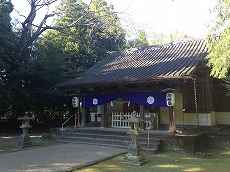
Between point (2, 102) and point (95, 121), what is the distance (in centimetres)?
651

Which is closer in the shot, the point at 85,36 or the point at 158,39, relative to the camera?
the point at 85,36

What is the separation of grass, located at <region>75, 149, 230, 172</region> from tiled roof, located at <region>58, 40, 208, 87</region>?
3.33 meters

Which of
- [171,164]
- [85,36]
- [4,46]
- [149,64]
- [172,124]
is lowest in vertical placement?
[171,164]

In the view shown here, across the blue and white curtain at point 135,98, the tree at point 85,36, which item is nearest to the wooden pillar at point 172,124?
the blue and white curtain at point 135,98

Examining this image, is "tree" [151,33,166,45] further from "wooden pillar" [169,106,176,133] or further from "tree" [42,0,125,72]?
"wooden pillar" [169,106,176,133]

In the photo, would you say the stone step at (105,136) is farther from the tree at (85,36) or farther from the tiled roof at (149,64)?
the tree at (85,36)

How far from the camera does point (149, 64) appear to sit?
43.2 feet

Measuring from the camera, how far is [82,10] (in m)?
20.8

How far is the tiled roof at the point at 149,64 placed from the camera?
427 inches

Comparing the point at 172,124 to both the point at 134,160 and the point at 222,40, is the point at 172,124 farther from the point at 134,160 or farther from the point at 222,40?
the point at 222,40

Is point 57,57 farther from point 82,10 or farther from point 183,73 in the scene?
point 183,73

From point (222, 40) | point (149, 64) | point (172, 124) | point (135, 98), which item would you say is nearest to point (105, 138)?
point (135, 98)

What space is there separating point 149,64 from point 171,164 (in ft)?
22.3

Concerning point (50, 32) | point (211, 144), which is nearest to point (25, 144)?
point (211, 144)
